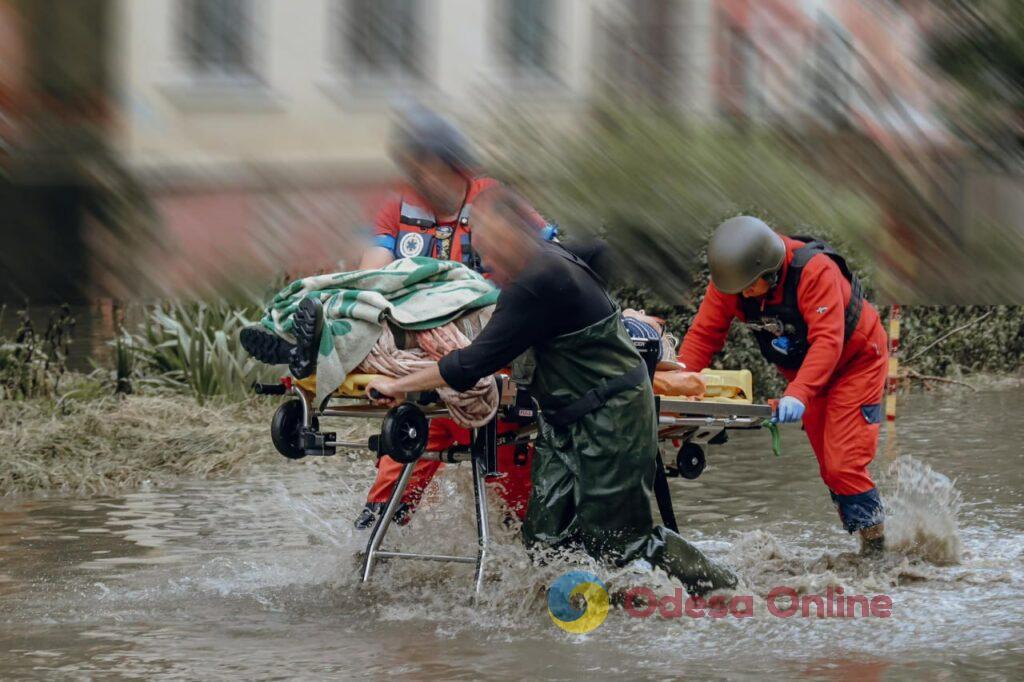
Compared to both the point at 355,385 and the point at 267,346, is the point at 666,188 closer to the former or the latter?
the point at 355,385

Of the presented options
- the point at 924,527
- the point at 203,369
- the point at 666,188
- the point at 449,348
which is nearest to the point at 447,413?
the point at 449,348

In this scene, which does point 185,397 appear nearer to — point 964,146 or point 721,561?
point 721,561

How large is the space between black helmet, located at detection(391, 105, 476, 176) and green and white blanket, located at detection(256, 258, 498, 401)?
398 cm

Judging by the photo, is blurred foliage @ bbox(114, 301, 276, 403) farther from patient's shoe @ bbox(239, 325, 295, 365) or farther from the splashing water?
the splashing water

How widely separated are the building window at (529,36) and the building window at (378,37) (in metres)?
0.05

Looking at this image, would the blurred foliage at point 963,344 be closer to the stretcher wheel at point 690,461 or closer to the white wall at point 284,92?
the stretcher wheel at point 690,461

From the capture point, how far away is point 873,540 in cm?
612

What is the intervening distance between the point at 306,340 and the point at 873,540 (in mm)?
2633

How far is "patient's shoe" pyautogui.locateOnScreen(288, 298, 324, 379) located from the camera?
16.3ft

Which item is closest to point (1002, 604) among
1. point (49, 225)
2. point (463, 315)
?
point (463, 315)

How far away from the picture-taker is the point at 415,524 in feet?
19.7

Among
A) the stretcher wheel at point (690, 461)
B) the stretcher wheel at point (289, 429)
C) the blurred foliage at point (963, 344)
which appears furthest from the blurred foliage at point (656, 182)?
the blurred foliage at point (963, 344)

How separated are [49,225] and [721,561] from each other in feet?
18.6

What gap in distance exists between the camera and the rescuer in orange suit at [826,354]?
5.77 metres
